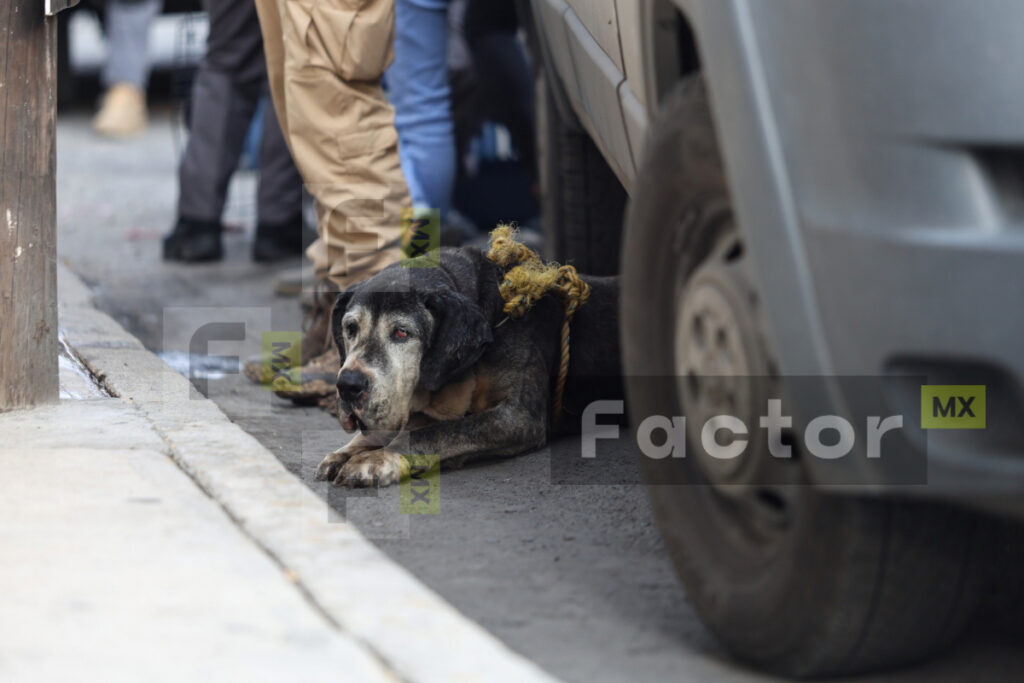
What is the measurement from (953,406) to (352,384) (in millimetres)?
1859

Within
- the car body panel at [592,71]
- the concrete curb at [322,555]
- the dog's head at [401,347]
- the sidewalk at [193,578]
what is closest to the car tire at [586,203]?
the car body panel at [592,71]

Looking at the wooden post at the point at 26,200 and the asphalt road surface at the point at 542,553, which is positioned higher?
the wooden post at the point at 26,200

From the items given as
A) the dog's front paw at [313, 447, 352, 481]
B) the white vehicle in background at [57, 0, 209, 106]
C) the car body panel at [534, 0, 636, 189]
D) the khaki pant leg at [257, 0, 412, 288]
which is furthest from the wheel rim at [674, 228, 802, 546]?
the white vehicle in background at [57, 0, 209, 106]

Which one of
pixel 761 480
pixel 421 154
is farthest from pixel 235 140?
pixel 761 480

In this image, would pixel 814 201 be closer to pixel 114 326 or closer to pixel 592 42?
pixel 592 42

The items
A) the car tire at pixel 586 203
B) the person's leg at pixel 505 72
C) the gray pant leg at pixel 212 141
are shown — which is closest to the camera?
the car tire at pixel 586 203

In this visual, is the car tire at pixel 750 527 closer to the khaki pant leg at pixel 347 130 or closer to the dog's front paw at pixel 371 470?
the dog's front paw at pixel 371 470

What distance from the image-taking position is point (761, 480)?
199 cm

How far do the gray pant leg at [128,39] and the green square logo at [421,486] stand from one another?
9.52 metres

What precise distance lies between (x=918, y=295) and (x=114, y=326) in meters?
3.58

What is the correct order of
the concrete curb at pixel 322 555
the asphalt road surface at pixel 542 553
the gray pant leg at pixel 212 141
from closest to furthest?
the concrete curb at pixel 322 555 → the asphalt road surface at pixel 542 553 → the gray pant leg at pixel 212 141

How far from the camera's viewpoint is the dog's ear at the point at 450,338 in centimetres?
332

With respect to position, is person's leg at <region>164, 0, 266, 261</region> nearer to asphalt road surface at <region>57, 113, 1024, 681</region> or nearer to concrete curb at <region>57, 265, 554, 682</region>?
asphalt road surface at <region>57, 113, 1024, 681</region>

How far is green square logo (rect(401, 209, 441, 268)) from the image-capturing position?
11.9 feet
